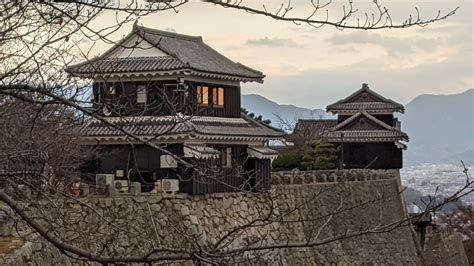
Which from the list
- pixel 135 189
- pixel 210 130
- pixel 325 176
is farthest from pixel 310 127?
pixel 135 189

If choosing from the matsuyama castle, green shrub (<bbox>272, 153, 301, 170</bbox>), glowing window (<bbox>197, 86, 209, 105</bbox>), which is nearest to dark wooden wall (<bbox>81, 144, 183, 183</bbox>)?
the matsuyama castle

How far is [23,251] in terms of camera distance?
1017cm

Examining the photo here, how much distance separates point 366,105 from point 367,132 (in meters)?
1.56

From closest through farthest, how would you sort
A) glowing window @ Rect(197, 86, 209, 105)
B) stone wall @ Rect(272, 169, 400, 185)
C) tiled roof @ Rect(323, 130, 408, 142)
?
1. glowing window @ Rect(197, 86, 209, 105)
2. stone wall @ Rect(272, 169, 400, 185)
3. tiled roof @ Rect(323, 130, 408, 142)

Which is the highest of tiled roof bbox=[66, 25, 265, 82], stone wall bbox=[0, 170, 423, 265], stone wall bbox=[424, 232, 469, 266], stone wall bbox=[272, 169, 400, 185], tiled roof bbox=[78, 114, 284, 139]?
tiled roof bbox=[66, 25, 265, 82]

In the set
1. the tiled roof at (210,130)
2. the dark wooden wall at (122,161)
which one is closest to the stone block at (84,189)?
the tiled roof at (210,130)

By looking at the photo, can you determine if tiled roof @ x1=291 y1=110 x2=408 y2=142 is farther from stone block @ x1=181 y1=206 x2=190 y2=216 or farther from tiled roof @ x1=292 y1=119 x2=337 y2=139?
stone block @ x1=181 y1=206 x2=190 y2=216

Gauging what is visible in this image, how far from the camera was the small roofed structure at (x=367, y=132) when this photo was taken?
99.3 ft

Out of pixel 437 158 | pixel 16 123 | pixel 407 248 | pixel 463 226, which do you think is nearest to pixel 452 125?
pixel 437 158

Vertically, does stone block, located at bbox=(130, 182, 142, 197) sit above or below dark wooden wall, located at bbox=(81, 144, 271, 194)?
below

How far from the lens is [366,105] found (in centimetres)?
3164

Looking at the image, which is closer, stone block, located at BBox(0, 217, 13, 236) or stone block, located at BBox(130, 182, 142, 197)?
stone block, located at BBox(0, 217, 13, 236)

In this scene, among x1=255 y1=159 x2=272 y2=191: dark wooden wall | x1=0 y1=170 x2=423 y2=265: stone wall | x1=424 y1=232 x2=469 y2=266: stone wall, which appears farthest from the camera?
x1=424 y1=232 x2=469 y2=266: stone wall

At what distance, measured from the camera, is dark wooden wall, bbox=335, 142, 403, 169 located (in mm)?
30359
